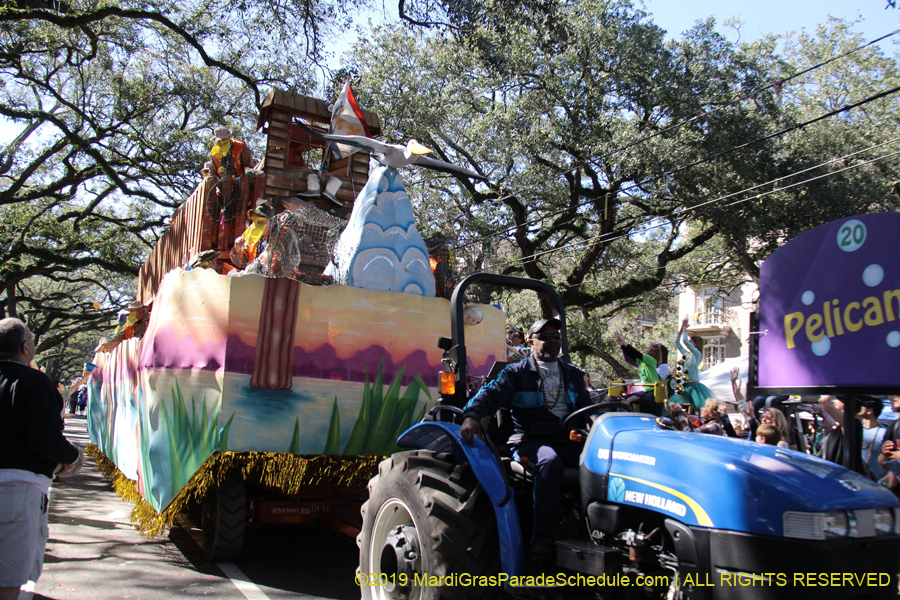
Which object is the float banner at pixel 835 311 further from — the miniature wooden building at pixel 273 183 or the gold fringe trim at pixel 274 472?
the miniature wooden building at pixel 273 183

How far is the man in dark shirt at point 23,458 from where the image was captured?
3088 millimetres

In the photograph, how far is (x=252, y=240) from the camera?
7809mm

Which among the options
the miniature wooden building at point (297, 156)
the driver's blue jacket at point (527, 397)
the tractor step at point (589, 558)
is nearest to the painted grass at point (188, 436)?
the driver's blue jacket at point (527, 397)

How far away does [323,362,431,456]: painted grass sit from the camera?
582 cm

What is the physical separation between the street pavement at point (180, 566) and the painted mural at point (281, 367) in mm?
573

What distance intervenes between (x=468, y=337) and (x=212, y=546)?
2924mm

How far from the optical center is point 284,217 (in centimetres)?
674

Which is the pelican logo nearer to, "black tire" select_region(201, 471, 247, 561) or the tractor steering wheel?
the tractor steering wheel

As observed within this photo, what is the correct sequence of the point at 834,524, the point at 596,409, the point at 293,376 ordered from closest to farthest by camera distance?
the point at 834,524 → the point at 596,409 → the point at 293,376

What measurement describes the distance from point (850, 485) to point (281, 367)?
421 centimetres

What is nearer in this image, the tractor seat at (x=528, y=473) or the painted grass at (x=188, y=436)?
the tractor seat at (x=528, y=473)

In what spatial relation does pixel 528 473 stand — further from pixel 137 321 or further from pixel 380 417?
pixel 137 321

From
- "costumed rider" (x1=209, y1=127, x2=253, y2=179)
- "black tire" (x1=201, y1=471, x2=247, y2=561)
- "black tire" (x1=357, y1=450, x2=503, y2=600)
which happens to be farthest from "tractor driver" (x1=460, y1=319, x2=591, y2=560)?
"costumed rider" (x1=209, y1=127, x2=253, y2=179)

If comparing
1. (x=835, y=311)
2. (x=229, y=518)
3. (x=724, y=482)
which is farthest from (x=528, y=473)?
(x=229, y=518)
